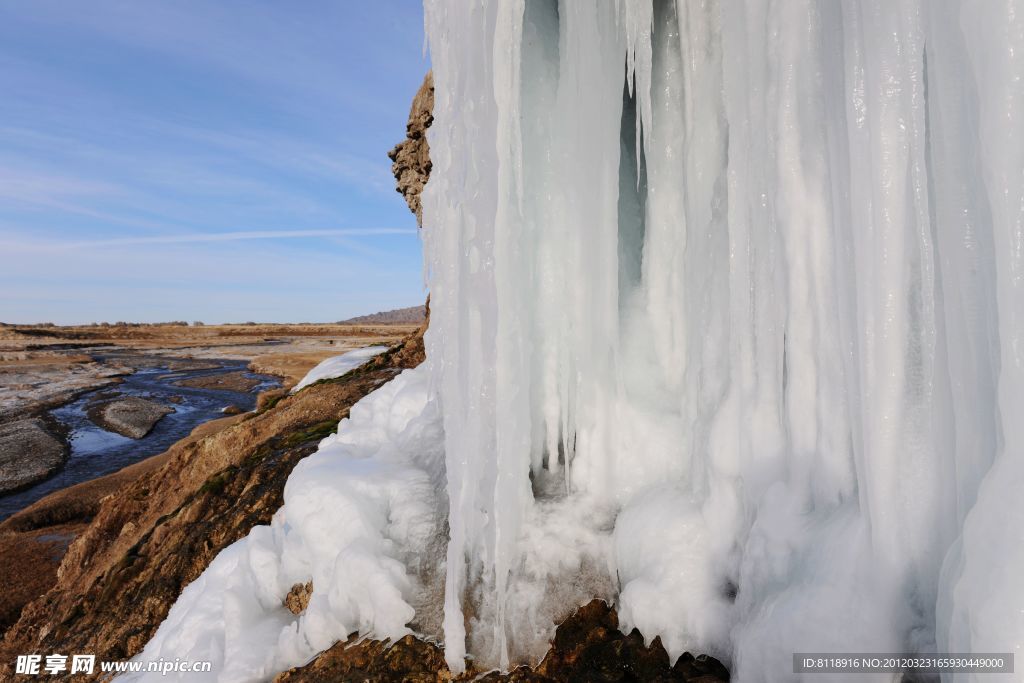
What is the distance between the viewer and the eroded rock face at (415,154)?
36.1ft

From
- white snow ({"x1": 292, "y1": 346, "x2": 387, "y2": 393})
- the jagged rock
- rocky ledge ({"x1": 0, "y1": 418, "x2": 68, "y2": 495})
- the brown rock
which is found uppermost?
white snow ({"x1": 292, "y1": 346, "x2": 387, "y2": 393})

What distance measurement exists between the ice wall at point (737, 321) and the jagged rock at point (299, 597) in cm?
159

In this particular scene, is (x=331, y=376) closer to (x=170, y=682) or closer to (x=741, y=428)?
(x=170, y=682)

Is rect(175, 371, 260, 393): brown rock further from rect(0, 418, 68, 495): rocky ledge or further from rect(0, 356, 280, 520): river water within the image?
rect(0, 418, 68, 495): rocky ledge

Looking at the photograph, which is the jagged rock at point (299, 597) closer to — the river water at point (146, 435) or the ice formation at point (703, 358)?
the ice formation at point (703, 358)

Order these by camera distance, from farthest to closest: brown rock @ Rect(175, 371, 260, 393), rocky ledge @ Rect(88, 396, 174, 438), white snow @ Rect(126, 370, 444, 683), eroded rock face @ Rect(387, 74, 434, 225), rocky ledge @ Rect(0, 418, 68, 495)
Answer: brown rock @ Rect(175, 371, 260, 393), rocky ledge @ Rect(88, 396, 174, 438), rocky ledge @ Rect(0, 418, 68, 495), eroded rock face @ Rect(387, 74, 434, 225), white snow @ Rect(126, 370, 444, 683)

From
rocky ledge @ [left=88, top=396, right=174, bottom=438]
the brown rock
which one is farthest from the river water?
the brown rock

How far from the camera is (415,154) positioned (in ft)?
39.5

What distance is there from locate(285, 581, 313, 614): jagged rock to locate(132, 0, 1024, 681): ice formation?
0.10 metres

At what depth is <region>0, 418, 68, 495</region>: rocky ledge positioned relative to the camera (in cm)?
1501

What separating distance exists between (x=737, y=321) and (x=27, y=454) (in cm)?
2224

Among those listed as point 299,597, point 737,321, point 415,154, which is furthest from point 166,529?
point 415,154

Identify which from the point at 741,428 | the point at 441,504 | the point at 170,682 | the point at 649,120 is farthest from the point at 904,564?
the point at 170,682

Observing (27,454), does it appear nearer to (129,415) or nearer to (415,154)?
(129,415)
